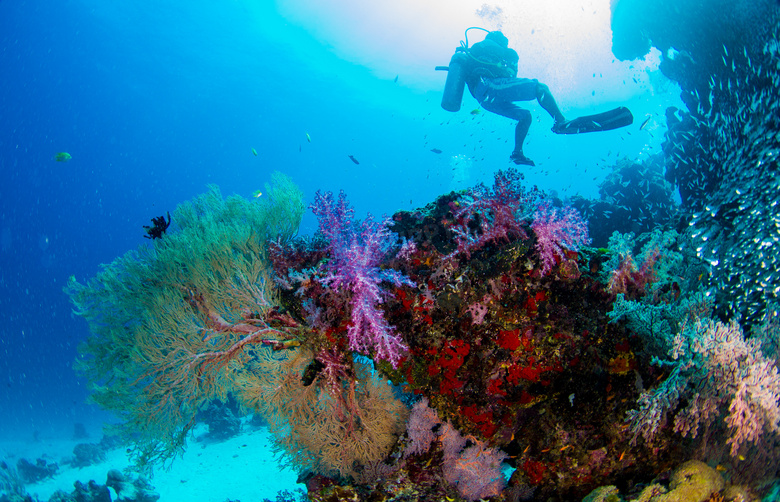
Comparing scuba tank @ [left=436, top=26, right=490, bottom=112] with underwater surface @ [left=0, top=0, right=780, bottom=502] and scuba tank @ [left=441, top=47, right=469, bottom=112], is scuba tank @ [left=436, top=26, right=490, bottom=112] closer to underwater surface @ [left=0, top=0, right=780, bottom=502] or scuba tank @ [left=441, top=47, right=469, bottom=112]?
scuba tank @ [left=441, top=47, right=469, bottom=112]

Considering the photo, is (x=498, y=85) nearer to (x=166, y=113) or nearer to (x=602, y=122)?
(x=602, y=122)

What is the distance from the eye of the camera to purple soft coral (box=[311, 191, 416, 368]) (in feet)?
10.6

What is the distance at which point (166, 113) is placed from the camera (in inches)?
2630

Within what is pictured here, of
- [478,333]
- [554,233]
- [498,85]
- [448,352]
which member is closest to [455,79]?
[498,85]

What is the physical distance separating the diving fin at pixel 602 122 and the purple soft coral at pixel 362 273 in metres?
6.64

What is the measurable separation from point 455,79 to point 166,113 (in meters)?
79.8

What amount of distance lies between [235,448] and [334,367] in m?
15.1

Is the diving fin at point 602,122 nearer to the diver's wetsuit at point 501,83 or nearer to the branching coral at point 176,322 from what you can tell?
the diver's wetsuit at point 501,83

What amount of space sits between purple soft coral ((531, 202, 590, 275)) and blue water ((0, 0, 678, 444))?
18469 mm

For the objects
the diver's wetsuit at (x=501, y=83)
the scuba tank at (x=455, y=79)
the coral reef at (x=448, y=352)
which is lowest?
the coral reef at (x=448, y=352)

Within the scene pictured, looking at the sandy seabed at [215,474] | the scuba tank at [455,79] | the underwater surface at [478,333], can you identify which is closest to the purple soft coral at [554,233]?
the underwater surface at [478,333]

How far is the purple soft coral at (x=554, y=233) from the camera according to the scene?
345cm

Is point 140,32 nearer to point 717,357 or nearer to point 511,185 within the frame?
point 511,185

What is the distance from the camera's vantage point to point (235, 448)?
48.1 ft
